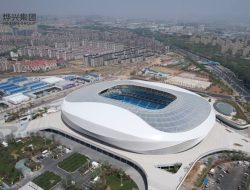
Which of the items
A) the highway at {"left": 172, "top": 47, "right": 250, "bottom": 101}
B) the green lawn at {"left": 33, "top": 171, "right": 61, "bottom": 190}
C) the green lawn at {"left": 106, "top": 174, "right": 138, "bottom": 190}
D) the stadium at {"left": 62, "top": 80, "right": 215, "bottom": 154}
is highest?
the stadium at {"left": 62, "top": 80, "right": 215, "bottom": 154}

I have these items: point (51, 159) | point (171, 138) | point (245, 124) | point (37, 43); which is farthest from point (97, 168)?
point (37, 43)

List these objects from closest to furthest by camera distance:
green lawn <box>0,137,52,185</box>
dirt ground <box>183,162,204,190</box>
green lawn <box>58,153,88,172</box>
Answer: dirt ground <box>183,162,204,190</box> < green lawn <box>0,137,52,185</box> < green lawn <box>58,153,88,172</box>

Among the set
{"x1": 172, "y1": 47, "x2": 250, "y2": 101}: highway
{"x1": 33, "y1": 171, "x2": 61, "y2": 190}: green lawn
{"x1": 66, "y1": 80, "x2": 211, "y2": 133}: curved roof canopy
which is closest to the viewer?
{"x1": 33, "y1": 171, "x2": 61, "y2": 190}: green lawn

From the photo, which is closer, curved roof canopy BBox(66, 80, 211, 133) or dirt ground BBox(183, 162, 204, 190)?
dirt ground BBox(183, 162, 204, 190)

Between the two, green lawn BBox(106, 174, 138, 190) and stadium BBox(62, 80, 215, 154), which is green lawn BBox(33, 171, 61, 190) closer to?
green lawn BBox(106, 174, 138, 190)

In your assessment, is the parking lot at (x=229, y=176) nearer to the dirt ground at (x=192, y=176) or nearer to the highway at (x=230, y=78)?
the dirt ground at (x=192, y=176)

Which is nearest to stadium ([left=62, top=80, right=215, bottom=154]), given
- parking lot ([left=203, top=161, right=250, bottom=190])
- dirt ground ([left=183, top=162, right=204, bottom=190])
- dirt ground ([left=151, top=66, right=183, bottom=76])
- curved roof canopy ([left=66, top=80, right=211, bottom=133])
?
curved roof canopy ([left=66, top=80, right=211, bottom=133])

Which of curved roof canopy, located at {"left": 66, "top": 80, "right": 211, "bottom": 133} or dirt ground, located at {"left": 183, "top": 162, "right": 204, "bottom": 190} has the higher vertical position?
curved roof canopy, located at {"left": 66, "top": 80, "right": 211, "bottom": 133}
